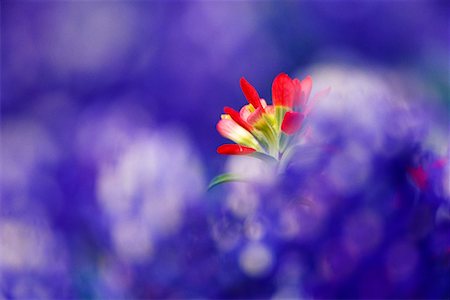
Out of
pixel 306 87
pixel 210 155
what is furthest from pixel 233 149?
pixel 306 87

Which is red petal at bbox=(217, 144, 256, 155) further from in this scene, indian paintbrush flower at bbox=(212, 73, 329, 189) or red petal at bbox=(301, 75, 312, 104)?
red petal at bbox=(301, 75, 312, 104)

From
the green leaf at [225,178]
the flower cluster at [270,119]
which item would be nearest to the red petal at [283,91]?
the flower cluster at [270,119]

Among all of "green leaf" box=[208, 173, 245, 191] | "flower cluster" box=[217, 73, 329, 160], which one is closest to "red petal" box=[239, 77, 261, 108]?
"flower cluster" box=[217, 73, 329, 160]

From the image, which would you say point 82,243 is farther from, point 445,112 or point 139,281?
point 445,112

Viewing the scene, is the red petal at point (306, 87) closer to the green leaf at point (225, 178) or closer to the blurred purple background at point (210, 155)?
the blurred purple background at point (210, 155)

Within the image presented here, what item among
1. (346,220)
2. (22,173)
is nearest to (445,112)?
(346,220)

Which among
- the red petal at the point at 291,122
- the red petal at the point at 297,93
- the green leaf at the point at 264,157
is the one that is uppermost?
the red petal at the point at 297,93
